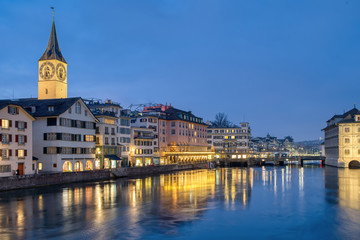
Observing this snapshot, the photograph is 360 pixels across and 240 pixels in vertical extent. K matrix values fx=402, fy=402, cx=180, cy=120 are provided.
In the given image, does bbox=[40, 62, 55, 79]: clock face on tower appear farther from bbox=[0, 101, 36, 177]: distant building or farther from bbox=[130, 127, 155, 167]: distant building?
bbox=[0, 101, 36, 177]: distant building

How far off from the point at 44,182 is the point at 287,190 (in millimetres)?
39983

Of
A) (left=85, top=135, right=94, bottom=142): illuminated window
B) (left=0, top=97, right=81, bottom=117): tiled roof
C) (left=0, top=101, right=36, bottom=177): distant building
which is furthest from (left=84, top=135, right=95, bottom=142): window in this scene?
(left=0, top=101, right=36, bottom=177): distant building

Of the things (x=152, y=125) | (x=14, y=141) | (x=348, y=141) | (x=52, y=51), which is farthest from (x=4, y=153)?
(x=348, y=141)

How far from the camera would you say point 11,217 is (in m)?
40.5

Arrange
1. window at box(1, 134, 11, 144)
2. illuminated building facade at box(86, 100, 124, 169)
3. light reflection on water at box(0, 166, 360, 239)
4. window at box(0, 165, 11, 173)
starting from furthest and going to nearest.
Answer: illuminated building facade at box(86, 100, 124, 169) < window at box(1, 134, 11, 144) < window at box(0, 165, 11, 173) < light reflection on water at box(0, 166, 360, 239)

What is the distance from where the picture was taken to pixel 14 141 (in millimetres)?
65938

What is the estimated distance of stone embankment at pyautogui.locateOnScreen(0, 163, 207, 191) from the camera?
A: 198 ft

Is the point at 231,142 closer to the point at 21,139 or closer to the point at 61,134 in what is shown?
the point at 61,134

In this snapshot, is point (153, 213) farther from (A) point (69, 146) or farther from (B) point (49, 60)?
(B) point (49, 60)

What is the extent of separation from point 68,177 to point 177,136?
73204mm

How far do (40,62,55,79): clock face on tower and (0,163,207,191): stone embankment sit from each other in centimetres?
3329

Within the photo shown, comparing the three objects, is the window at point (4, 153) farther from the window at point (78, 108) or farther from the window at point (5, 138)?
the window at point (78, 108)

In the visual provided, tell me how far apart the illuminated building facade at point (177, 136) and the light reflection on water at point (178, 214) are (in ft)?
242

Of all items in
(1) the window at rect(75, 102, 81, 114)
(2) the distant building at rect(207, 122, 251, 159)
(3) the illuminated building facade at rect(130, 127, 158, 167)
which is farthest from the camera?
(2) the distant building at rect(207, 122, 251, 159)
